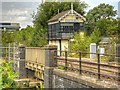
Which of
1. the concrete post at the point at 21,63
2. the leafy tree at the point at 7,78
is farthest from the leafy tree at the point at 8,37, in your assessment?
the concrete post at the point at 21,63

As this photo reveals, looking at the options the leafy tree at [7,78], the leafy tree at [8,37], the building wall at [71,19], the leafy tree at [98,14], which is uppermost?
the leafy tree at [98,14]

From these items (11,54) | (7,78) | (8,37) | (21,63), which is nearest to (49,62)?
(7,78)

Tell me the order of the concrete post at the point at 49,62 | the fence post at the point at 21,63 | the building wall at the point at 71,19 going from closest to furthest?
the concrete post at the point at 49,62 → the fence post at the point at 21,63 → the building wall at the point at 71,19

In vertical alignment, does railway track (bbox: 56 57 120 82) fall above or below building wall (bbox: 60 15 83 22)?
below

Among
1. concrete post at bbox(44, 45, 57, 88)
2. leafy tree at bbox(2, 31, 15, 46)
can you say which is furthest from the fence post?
leafy tree at bbox(2, 31, 15, 46)

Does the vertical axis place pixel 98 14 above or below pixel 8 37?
above

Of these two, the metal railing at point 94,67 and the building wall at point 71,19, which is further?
the building wall at point 71,19

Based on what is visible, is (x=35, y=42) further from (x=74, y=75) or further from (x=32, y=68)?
(x=74, y=75)

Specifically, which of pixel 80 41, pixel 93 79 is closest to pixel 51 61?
pixel 93 79

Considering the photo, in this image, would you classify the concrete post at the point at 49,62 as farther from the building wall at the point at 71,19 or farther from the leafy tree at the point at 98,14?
the leafy tree at the point at 98,14

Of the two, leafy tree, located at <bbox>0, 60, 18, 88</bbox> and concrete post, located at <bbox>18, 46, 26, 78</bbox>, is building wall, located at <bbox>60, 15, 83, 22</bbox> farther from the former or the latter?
concrete post, located at <bbox>18, 46, 26, 78</bbox>

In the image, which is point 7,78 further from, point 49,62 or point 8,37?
point 8,37

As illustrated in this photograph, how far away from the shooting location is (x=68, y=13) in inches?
655

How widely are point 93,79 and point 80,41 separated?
7345 mm
